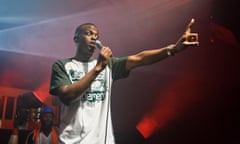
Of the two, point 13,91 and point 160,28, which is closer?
point 160,28

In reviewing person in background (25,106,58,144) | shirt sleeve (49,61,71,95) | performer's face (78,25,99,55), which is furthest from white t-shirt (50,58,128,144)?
person in background (25,106,58,144)

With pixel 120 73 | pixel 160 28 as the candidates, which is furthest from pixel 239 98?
pixel 120 73

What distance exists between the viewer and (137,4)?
10.4ft

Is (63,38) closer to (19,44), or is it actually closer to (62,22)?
(62,22)

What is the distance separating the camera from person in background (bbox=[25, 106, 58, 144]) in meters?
3.62

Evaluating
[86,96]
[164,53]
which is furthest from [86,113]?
[164,53]

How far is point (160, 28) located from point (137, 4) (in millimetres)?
312

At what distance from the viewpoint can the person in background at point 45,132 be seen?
3625 mm

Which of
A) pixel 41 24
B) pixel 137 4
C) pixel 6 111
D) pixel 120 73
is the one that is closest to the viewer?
pixel 120 73

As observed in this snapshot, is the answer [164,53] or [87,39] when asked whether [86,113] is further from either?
[164,53]

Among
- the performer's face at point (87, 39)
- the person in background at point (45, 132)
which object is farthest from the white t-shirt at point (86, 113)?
the person in background at point (45, 132)

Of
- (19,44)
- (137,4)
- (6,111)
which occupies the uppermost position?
(137,4)

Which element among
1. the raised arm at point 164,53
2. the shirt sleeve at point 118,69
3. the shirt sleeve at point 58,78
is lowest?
the shirt sleeve at point 58,78

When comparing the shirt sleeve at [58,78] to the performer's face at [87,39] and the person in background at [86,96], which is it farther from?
the performer's face at [87,39]
